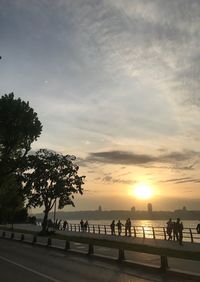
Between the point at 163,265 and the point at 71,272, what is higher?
the point at 163,265

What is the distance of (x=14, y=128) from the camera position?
48375mm

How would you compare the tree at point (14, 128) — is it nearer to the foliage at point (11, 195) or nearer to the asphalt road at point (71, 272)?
the foliage at point (11, 195)

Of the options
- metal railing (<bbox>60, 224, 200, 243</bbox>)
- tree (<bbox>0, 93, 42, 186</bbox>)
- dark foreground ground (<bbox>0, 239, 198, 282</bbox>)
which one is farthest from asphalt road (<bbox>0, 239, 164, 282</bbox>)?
tree (<bbox>0, 93, 42, 186</bbox>)

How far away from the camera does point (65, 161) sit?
54656 mm

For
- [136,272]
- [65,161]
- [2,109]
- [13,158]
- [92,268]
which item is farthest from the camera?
[65,161]

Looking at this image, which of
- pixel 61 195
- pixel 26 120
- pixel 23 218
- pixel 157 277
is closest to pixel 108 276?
pixel 157 277

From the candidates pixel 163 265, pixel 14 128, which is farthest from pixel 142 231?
pixel 163 265

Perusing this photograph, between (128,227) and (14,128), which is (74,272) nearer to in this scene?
(128,227)

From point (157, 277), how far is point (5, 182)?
138ft

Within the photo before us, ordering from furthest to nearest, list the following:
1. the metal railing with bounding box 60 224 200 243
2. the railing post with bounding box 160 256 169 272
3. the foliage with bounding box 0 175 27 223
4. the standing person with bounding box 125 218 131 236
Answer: the foliage with bounding box 0 175 27 223 < the standing person with bounding box 125 218 131 236 < the metal railing with bounding box 60 224 200 243 < the railing post with bounding box 160 256 169 272

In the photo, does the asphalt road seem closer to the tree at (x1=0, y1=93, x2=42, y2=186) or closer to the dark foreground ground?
the dark foreground ground

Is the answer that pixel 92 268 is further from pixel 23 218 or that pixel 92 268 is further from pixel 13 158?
pixel 23 218

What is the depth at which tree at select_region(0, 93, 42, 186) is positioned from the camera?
157 feet

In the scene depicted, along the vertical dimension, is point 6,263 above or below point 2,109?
below
